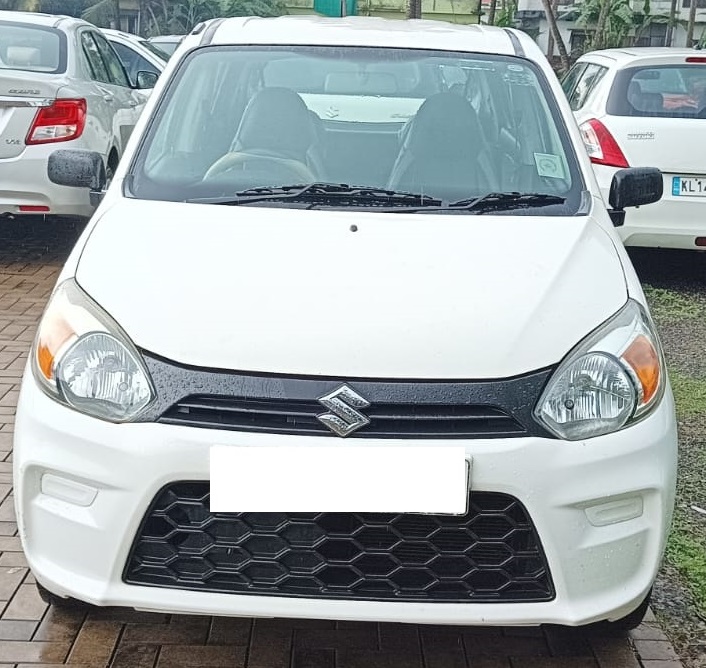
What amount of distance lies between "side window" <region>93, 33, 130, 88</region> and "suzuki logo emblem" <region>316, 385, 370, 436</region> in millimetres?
6413

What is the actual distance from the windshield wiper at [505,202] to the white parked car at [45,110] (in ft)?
12.8

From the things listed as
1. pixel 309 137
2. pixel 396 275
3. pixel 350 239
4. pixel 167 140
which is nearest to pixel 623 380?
pixel 396 275

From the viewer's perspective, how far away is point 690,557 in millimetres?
3553

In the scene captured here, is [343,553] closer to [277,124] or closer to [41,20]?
[277,124]

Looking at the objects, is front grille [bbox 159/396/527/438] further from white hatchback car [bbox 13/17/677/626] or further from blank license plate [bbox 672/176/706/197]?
blank license plate [bbox 672/176/706/197]

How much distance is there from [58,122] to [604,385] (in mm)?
5267

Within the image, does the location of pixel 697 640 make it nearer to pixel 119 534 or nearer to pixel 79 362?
pixel 119 534

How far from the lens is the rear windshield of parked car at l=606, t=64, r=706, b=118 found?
709cm

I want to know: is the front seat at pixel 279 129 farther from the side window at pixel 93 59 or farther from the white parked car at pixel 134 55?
the white parked car at pixel 134 55

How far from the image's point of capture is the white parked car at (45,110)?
6828mm

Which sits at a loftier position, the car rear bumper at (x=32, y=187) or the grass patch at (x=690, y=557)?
the grass patch at (x=690, y=557)

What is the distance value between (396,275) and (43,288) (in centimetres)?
453

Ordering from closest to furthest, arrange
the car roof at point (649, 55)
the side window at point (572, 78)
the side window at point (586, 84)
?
the car roof at point (649, 55), the side window at point (586, 84), the side window at point (572, 78)

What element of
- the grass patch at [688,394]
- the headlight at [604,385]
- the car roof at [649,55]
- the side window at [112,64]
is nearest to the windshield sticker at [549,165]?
the headlight at [604,385]
